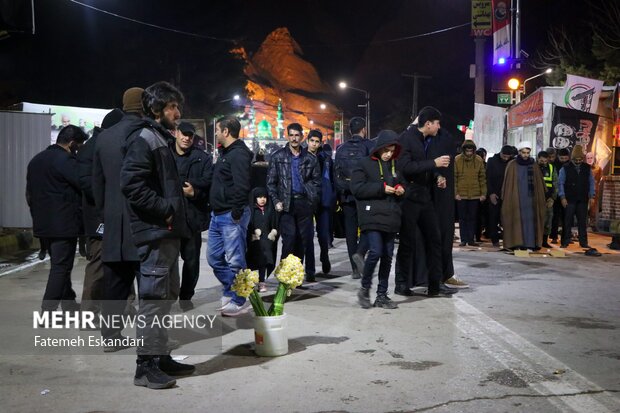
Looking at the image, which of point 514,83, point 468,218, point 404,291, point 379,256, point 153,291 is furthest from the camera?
point 514,83

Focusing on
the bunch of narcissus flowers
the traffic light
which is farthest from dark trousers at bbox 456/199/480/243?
the traffic light

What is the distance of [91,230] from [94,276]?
1.48 ft

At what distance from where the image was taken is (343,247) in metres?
13.9

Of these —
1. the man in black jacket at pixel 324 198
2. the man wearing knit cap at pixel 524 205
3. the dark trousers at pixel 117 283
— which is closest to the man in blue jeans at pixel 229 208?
the dark trousers at pixel 117 283

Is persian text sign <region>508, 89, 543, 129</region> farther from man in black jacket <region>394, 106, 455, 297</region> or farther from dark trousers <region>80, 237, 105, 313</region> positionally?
dark trousers <region>80, 237, 105, 313</region>

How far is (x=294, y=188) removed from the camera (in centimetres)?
930

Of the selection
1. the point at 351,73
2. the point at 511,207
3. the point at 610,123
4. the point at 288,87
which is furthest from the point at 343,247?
the point at 288,87

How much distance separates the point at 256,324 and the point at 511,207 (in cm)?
834

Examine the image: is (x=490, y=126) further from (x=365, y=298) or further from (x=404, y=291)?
(x=365, y=298)

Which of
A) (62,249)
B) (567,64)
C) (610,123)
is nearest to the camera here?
(62,249)

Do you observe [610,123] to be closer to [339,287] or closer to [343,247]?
[343,247]

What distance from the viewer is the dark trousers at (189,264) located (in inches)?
283

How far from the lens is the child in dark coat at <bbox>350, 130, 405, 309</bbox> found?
7.59 metres

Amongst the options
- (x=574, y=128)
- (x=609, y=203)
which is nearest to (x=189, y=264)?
(x=609, y=203)
